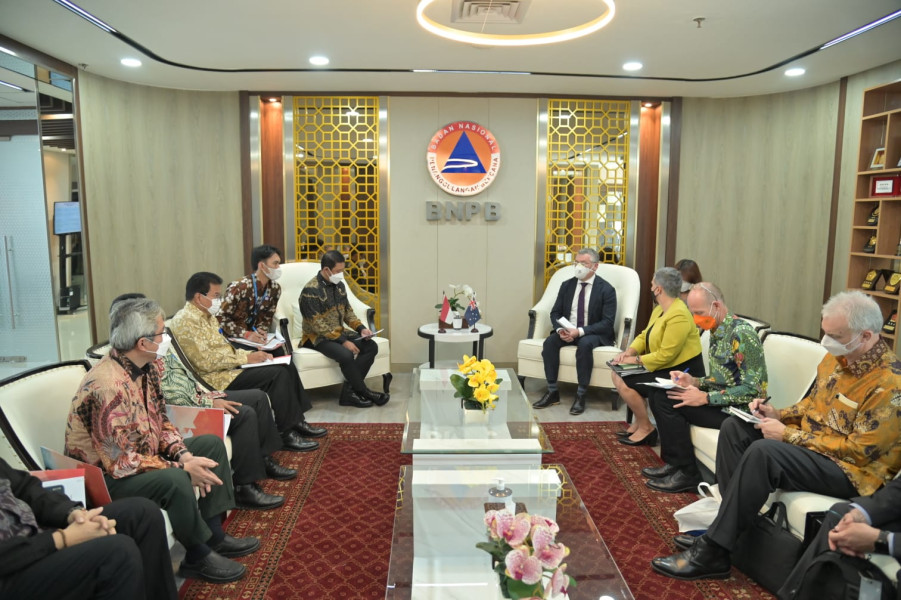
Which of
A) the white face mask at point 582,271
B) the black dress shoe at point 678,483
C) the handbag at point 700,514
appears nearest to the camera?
the handbag at point 700,514

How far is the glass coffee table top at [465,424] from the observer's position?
3.20 m

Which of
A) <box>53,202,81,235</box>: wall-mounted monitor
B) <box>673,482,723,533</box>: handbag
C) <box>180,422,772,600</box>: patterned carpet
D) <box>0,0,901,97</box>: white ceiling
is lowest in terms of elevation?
<box>180,422,772,600</box>: patterned carpet

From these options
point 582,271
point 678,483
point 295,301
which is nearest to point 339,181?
point 295,301

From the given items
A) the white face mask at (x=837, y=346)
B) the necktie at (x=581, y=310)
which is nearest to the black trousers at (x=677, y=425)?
the white face mask at (x=837, y=346)

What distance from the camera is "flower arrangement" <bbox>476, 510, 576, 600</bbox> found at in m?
1.85

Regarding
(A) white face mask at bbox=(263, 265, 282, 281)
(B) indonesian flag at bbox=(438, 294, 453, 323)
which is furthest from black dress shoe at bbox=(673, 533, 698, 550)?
(A) white face mask at bbox=(263, 265, 282, 281)

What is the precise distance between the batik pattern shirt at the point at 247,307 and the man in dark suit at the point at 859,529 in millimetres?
3796

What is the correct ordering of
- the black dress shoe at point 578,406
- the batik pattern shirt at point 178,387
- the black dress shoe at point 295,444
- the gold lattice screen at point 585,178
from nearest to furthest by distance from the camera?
the batik pattern shirt at point 178,387 < the black dress shoe at point 295,444 < the black dress shoe at point 578,406 < the gold lattice screen at point 585,178

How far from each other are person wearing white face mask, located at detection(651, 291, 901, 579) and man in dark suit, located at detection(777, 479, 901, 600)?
20cm

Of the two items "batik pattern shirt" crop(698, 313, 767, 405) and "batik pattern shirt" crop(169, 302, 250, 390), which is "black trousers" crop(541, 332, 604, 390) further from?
"batik pattern shirt" crop(169, 302, 250, 390)

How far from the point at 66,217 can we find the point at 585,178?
188 inches

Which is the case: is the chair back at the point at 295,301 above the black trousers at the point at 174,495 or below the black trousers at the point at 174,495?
above

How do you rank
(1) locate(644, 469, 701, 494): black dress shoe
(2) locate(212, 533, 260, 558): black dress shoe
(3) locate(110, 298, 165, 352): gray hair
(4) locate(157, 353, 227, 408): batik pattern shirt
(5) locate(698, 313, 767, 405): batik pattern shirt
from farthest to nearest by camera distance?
(1) locate(644, 469, 701, 494): black dress shoe
(5) locate(698, 313, 767, 405): batik pattern shirt
(4) locate(157, 353, 227, 408): batik pattern shirt
(2) locate(212, 533, 260, 558): black dress shoe
(3) locate(110, 298, 165, 352): gray hair

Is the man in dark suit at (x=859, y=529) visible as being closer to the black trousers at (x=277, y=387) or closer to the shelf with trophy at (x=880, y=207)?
the shelf with trophy at (x=880, y=207)
